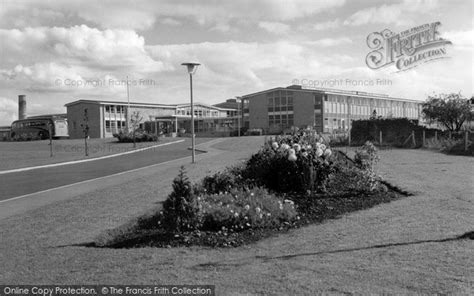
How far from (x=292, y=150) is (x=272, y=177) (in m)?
0.74

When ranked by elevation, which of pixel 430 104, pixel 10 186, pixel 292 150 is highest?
pixel 430 104

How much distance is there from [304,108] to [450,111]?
3316cm

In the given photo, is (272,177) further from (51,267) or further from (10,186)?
(10,186)

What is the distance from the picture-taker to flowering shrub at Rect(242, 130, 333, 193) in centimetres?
869

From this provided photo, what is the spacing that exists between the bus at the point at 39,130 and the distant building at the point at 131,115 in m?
4.87

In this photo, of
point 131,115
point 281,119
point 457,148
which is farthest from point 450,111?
point 131,115

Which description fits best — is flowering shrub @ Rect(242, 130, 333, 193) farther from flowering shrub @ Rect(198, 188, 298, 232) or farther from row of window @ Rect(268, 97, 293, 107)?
row of window @ Rect(268, 97, 293, 107)

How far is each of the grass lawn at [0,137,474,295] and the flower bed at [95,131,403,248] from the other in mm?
369

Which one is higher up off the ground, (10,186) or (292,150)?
(292,150)

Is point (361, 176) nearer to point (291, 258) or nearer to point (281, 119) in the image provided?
point (291, 258)

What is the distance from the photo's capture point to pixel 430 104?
3534 cm

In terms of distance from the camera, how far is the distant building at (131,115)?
7131 centimetres

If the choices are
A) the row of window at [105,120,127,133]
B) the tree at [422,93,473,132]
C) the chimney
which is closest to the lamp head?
the tree at [422,93,473,132]

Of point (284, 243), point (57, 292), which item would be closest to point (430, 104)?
point (284, 243)
